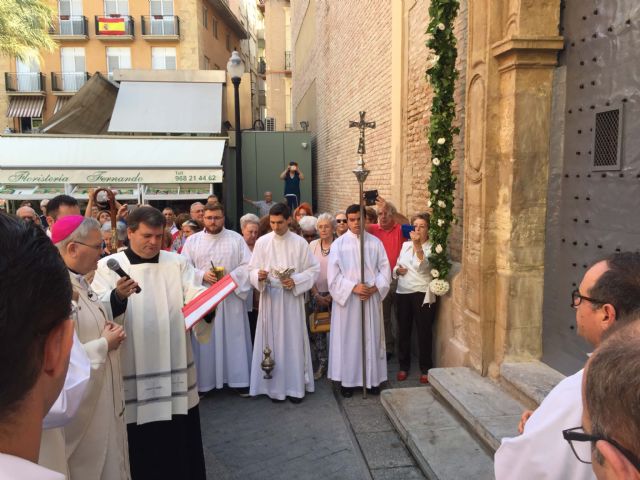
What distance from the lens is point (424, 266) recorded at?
6.12 meters

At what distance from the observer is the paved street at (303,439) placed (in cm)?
420

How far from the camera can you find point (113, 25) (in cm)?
2989

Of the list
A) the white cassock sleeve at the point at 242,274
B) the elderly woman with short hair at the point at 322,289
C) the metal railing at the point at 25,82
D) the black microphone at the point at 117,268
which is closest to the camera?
the black microphone at the point at 117,268

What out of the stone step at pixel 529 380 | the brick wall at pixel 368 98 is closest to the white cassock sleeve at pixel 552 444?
the stone step at pixel 529 380

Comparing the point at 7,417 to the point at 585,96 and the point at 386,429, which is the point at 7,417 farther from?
the point at 585,96

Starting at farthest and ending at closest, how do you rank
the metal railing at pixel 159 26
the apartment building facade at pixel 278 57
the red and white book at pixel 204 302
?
the apartment building facade at pixel 278 57 → the metal railing at pixel 159 26 → the red and white book at pixel 204 302

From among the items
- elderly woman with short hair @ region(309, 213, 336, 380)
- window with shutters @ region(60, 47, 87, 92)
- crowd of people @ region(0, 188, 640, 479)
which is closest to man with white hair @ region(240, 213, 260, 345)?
crowd of people @ region(0, 188, 640, 479)

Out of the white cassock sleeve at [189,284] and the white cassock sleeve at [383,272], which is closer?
the white cassock sleeve at [189,284]

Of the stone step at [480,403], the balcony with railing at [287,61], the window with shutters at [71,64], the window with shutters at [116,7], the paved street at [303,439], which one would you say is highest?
the window with shutters at [116,7]

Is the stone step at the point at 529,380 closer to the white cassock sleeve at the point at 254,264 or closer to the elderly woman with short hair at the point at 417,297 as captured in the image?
the elderly woman with short hair at the point at 417,297

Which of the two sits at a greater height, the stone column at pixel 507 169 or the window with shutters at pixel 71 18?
the window with shutters at pixel 71 18

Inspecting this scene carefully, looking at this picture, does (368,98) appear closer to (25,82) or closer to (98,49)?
(98,49)

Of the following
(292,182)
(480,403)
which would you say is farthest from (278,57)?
(480,403)

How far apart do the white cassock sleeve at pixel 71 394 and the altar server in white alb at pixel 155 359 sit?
1617 millimetres
